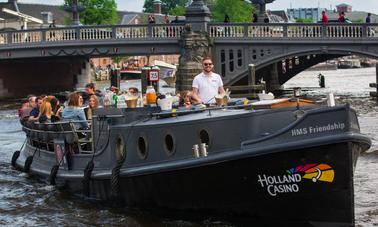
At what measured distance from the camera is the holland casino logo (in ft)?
36.8

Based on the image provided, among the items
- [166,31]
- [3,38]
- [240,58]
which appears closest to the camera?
[240,58]

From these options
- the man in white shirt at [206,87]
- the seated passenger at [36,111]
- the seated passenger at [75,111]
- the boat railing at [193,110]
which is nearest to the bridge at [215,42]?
the seated passenger at [36,111]

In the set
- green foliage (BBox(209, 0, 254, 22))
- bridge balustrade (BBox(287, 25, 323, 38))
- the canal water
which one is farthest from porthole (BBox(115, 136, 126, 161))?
green foliage (BBox(209, 0, 254, 22))

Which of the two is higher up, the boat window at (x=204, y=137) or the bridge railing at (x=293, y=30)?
the bridge railing at (x=293, y=30)

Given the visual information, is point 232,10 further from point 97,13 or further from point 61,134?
point 61,134

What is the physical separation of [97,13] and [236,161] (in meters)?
67.9

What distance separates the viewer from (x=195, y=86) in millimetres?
13766

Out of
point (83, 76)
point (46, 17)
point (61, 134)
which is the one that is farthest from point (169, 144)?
point (46, 17)

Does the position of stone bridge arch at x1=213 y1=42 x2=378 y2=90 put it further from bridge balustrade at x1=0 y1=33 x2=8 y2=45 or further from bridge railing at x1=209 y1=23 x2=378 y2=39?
bridge balustrade at x1=0 y1=33 x2=8 y2=45

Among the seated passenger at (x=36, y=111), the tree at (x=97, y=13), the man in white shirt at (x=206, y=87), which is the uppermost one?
the tree at (x=97, y=13)

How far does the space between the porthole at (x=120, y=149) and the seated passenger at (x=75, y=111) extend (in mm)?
2098

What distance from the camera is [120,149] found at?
13695mm

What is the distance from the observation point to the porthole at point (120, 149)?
1361 cm

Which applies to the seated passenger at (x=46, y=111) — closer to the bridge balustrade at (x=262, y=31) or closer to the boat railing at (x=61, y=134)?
the boat railing at (x=61, y=134)
